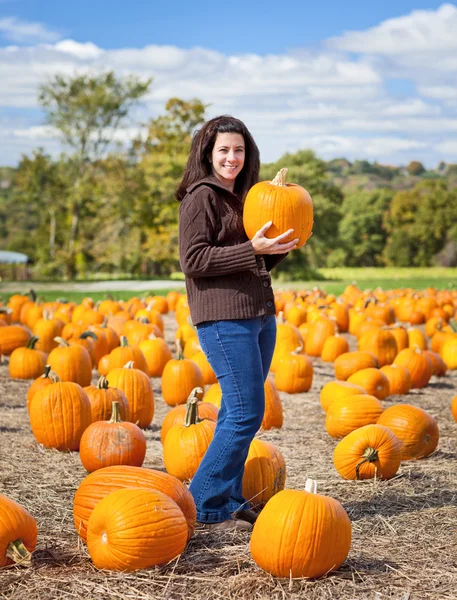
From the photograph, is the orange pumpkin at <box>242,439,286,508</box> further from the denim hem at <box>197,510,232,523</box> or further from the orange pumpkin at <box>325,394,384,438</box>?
the orange pumpkin at <box>325,394,384,438</box>

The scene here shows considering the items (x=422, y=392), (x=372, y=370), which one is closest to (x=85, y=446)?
(x=372, y=370)

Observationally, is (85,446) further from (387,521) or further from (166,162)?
(166,162)

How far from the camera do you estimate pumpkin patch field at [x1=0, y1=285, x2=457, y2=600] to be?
312 centimetres

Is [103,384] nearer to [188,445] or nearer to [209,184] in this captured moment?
[188,445]

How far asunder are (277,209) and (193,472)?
1785 millimetres

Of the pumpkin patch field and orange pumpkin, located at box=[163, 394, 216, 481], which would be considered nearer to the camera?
the pumpkin patch field

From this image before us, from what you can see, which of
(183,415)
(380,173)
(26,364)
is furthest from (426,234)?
(380,173)

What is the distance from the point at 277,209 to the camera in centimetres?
352

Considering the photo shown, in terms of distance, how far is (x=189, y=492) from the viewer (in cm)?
355

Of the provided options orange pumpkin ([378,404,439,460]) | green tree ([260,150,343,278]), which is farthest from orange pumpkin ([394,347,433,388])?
green tree ([260,150,343,278])

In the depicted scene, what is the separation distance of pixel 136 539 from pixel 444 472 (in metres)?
2.50

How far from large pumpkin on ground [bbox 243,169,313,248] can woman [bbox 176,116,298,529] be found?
0.10 metres

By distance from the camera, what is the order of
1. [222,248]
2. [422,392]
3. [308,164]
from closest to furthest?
1. [222,248]
2. [422,392]
3. [308,164]

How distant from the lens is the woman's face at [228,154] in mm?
3609
